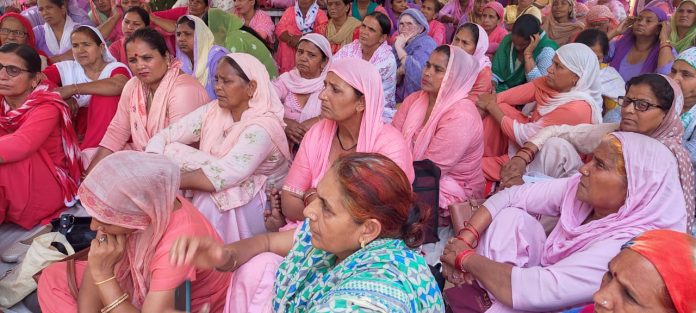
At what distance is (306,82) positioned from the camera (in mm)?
3727

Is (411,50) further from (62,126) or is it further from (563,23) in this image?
(62,126)

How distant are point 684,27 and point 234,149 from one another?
14.0 feet

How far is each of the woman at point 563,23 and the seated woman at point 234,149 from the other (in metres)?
3.99

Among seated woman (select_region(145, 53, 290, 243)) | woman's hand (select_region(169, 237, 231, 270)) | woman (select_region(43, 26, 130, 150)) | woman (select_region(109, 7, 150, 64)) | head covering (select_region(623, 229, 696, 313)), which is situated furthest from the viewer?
woman (select_region(109, 7, 150, 64))

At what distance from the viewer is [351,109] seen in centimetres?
253

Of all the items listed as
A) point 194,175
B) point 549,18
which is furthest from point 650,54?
point 194,175

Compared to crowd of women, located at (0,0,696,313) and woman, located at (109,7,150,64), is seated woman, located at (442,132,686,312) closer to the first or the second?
crowd of women, located at (0,0,696,313)

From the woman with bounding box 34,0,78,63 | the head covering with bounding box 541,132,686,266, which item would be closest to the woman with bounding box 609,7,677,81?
the head covering with bounding box 541,132,686,266

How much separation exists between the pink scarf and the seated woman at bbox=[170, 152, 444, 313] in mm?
1755

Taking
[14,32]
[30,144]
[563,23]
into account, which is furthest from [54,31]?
[563,23]

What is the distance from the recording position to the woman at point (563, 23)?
570cm

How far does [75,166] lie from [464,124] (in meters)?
2.17

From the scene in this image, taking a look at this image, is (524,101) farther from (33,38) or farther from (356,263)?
(33,38)

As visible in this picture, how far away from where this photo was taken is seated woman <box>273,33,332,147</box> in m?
3.66
